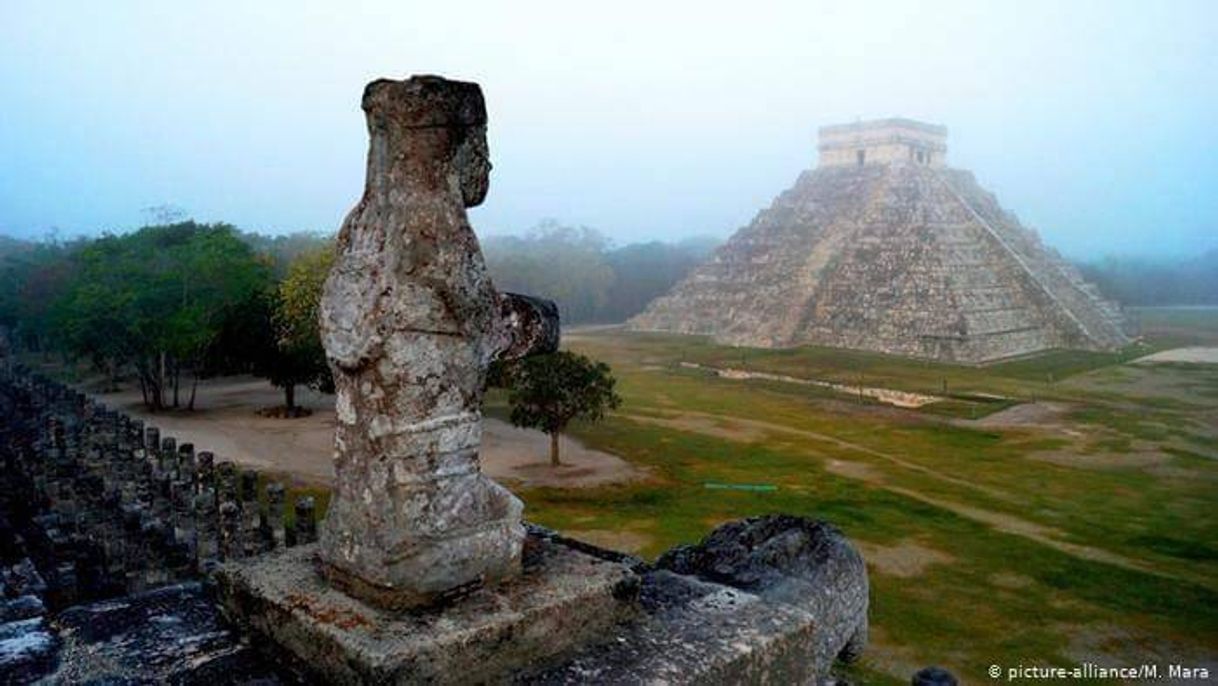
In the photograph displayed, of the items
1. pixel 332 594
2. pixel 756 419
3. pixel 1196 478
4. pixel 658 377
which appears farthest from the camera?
pixel 658 377

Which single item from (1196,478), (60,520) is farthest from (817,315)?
(60,520)

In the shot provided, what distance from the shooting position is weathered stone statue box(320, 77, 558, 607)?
2922 millimetres

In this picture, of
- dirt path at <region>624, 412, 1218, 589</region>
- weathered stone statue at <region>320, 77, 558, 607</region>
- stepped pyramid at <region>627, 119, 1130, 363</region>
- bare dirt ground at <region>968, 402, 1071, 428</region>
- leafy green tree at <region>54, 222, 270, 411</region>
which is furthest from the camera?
stepped pyramid at <region>627, 119, 1130, 363</region>

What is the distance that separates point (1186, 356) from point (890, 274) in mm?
15032

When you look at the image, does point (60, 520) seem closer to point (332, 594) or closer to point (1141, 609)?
point (332, 594)

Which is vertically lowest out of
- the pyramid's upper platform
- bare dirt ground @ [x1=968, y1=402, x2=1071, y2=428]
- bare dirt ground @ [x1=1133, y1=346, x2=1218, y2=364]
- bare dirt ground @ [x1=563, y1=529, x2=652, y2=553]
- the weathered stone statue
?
bare dirt ground @ [x1=563, y1=529, x2=652, y2=553]

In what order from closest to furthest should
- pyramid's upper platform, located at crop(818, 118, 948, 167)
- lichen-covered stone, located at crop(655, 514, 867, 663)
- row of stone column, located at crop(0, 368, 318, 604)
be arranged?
lichen-covered stone, located at crop(655, 514, 867, 663) < row of stone column, located at crop(0, 368, 318, 604) < pyramid's upper platform, located at crop(818, 118, 948, 167)

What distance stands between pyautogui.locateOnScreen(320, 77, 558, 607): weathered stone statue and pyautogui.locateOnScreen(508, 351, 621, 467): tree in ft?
54.8

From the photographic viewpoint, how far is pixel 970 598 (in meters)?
12.2

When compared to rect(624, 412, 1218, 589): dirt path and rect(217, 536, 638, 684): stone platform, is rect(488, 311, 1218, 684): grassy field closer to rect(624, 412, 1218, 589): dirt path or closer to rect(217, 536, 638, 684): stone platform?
rect(624, 412, 1218, 589): dirt path

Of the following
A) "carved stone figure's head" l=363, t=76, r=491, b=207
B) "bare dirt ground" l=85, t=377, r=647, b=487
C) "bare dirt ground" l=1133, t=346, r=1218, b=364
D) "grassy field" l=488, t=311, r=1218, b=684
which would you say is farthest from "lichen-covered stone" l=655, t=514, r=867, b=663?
"bare dirt ground" l=1133, t=346, r=1218, b=364

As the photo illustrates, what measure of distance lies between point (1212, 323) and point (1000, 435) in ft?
156

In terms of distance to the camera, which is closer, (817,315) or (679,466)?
(679,466)

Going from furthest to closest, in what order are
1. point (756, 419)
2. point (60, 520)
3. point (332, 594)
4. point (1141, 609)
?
point (756, 419), point (1141, 609), point (60, 520), point (332, 594)
